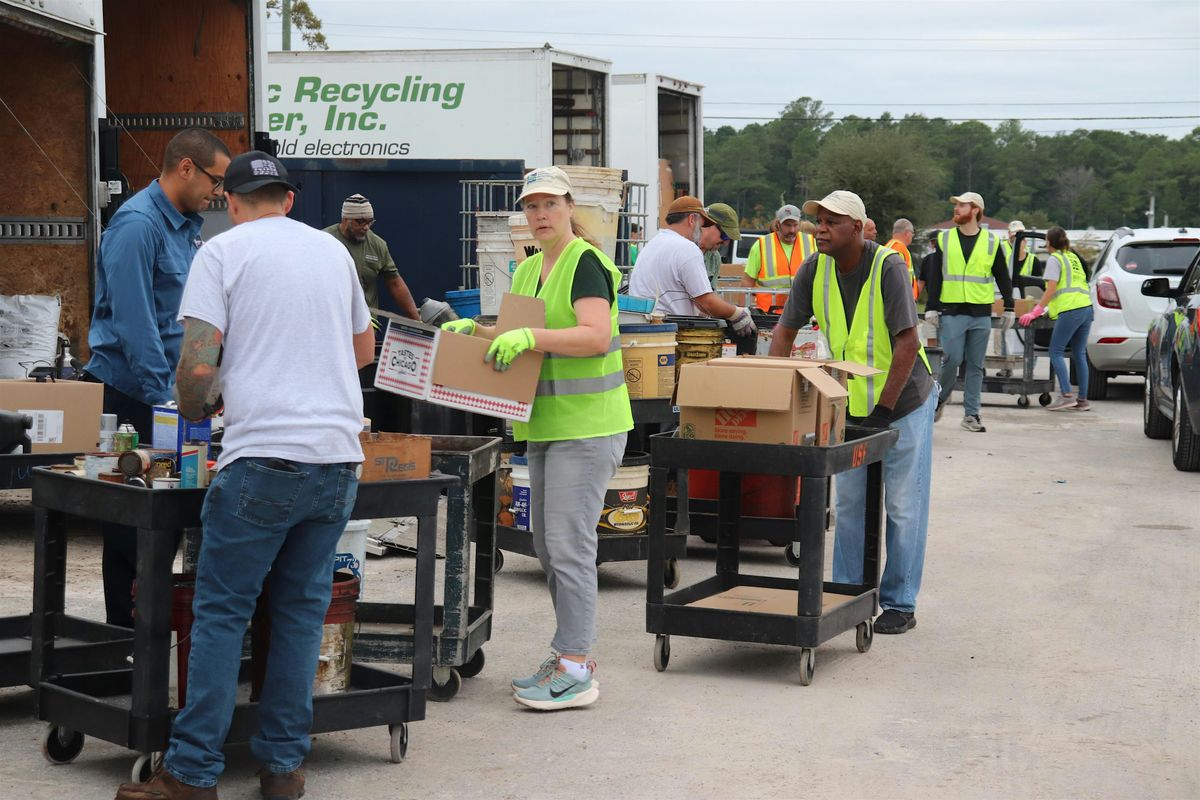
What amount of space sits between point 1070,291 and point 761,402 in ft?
37.7

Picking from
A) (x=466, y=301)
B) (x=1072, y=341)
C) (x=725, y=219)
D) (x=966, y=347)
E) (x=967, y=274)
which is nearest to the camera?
(x=466, y=301)

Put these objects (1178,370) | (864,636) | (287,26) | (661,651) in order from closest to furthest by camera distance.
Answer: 1. (661,651)
2. (864,636)
3. (1178,370)
4. (287,26)

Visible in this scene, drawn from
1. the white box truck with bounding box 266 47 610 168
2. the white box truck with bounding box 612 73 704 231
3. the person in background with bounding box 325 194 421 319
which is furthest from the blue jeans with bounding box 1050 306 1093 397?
the person in background with bounding box 325 194 421 319

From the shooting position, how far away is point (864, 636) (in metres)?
6.88

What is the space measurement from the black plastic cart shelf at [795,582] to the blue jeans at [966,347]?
7.49 m

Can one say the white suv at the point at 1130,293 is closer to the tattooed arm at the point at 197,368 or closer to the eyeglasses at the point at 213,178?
the eyeglasses at the point at 213,178

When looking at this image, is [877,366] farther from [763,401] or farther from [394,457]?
[394,457]

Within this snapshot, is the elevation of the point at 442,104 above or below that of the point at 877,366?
above

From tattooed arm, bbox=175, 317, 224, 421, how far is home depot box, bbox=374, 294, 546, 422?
3.27 ft

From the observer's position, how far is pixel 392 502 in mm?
5109

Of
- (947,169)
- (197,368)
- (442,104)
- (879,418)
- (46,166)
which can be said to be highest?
(947,169)

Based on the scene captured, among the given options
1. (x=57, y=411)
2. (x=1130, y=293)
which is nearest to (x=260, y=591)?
(x=57, y=411)

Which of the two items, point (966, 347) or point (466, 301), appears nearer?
point (466, 301)

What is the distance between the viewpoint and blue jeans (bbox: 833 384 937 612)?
23.1 ft
